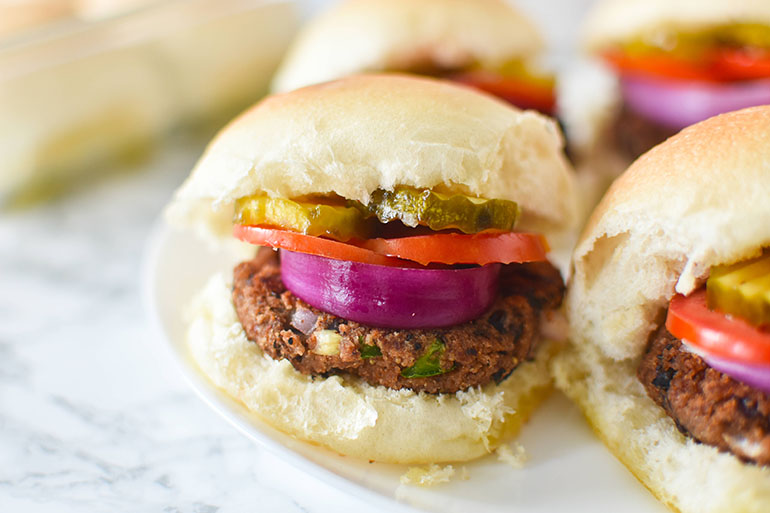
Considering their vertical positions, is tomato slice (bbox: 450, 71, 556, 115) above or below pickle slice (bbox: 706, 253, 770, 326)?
below

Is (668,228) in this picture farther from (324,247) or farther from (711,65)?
(711,65)

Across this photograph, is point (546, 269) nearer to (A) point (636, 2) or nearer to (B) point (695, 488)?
(B) point (695, 488)

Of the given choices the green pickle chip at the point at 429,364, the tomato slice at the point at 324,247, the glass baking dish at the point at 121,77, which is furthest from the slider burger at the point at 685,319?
the glass baking dish at the point at 121,77

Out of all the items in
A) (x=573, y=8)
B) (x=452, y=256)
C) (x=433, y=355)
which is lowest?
(x=573, y=8)

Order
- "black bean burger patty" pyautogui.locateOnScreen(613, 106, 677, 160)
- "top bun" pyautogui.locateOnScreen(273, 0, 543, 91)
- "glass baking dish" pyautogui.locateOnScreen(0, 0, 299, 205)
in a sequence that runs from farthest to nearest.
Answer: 1. "glass baking dish" pyautogui.locateOnScreen(0, 0, 299, 205)
2. "black bean burger patty" pyautogui.locateOnScreen(613, 106, 677, 160)
3. "top bun" pyautogui.locateOnScreen(273, 0, 543, 91)

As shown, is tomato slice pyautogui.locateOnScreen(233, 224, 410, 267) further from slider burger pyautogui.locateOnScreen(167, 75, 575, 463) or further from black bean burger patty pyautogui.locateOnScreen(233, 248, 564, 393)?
black bean burger patty pyautogui.locateOnScreen(233, 248, 564, 393)

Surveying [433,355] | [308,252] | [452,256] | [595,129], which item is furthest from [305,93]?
[595,129]

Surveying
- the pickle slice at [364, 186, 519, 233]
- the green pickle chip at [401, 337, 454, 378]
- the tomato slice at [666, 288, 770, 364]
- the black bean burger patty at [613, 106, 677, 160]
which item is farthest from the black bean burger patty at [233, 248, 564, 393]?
the black bean burger patty at [613, 106, 677, 160]
